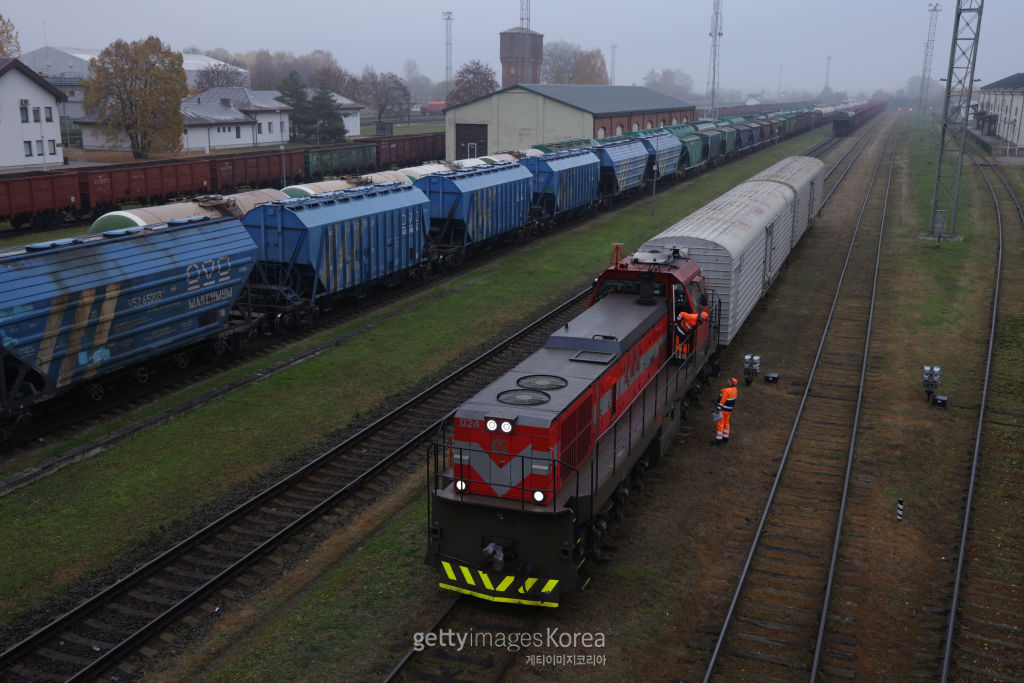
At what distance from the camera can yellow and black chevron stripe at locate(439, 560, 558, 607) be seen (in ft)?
36.8

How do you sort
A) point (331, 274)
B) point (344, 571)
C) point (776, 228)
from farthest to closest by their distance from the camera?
point (776, 228)
point (331, 274)
point (344, 571)

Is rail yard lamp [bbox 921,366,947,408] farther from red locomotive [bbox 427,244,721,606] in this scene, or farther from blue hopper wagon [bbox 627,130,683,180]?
blue hopper wagon [bbox 627,130,683,180]

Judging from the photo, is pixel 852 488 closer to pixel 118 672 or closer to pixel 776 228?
pixel 118 672

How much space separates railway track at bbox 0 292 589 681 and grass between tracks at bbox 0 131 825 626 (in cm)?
89

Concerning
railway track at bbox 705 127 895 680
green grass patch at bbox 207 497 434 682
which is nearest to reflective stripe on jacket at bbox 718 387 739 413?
railway track at bbox 705 127 895 680

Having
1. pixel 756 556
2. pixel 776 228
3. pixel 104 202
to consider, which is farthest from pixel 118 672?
pixel 104 202

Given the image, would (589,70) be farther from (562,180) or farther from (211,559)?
(211,559)

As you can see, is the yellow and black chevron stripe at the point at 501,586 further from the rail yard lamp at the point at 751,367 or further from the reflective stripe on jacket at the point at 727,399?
the rail yard lamp at the point at 751,367

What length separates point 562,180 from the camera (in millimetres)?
43125

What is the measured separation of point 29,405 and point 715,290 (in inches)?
646

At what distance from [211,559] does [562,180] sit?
109 feet

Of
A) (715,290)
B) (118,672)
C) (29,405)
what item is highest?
(715,290)

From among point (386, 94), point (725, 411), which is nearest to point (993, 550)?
point (725, 411)

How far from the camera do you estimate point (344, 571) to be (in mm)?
12812
